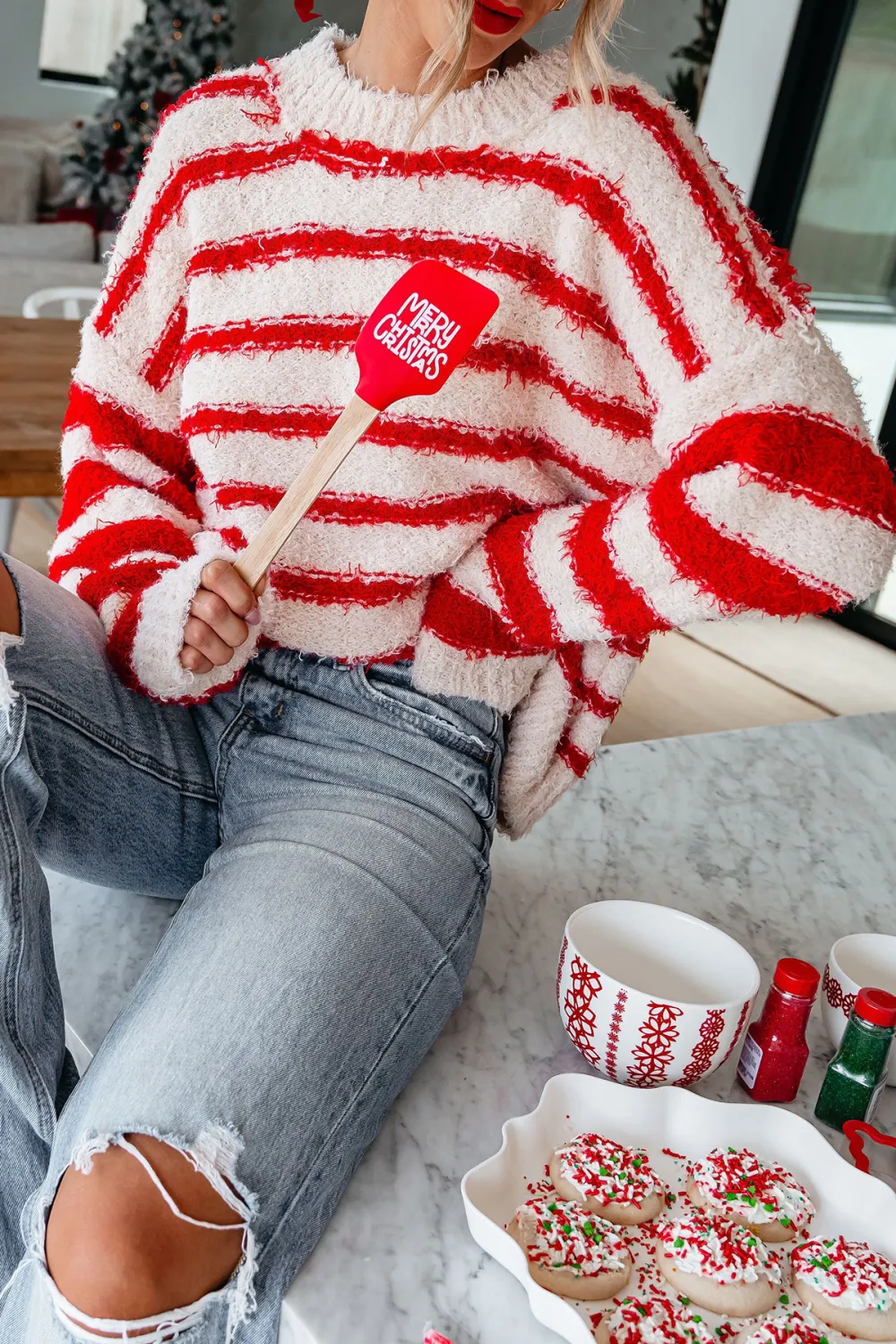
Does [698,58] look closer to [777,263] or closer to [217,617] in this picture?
[777,263]

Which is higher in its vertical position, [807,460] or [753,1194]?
[807,460]

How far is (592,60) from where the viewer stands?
0.89 metres

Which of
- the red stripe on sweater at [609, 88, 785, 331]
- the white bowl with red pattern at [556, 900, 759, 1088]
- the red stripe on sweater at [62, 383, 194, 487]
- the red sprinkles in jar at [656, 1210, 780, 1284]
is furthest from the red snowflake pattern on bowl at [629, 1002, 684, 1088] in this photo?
the red stripe on sweater at [62, 383, 194, 487]

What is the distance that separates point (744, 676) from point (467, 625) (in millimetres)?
2166

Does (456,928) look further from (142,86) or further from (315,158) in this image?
(142,86)

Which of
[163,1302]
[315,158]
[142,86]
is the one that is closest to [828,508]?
[315,158]

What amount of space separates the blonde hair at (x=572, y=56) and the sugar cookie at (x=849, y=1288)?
780mm

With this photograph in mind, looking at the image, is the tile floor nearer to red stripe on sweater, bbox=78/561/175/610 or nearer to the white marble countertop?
the white marble countertop

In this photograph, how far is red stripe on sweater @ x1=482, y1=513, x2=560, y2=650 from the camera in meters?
0.97

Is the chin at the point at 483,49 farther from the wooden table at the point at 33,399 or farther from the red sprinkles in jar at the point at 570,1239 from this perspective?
the wooden table at the point at 33,399

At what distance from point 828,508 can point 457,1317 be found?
56 cm

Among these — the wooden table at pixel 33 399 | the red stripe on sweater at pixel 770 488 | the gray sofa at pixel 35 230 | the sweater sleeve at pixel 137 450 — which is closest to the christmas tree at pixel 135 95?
the gray sofa at pixel 35 230

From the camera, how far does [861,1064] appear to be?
2.99 ft

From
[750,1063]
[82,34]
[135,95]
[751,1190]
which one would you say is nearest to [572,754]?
[750,1063]
